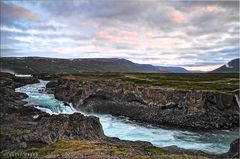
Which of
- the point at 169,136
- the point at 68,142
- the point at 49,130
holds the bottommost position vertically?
the point at 169,136

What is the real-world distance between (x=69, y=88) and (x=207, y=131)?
4892 cm

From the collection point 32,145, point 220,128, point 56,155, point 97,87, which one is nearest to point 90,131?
point 32,145

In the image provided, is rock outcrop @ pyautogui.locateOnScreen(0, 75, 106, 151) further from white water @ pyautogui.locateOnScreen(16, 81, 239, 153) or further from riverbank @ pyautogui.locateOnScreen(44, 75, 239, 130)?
riverbank @ pyautogui.locateOnScreen(44, 75, 239, 130)

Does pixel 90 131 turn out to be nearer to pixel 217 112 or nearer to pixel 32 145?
pixel 32 145

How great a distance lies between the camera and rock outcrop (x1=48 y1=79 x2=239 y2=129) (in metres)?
63.0

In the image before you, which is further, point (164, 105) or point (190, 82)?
point (190, 82)

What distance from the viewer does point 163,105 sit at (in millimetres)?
70000

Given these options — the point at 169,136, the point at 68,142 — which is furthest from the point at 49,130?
the point at 169,136

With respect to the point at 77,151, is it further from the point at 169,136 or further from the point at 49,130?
the point at 169,136

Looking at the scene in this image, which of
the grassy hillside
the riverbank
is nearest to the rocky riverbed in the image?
the riverbank

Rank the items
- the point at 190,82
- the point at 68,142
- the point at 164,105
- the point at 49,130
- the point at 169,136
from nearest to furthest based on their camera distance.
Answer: the point at 68,142, the point at 49,130, the point at 169,136, the point at 164,105, the point at 190,82

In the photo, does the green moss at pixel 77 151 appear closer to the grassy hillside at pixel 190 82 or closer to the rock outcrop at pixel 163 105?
the rock outcrop at pixel 163 105

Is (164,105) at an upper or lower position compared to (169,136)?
upper

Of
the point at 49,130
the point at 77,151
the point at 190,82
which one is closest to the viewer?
the point at 77,151
